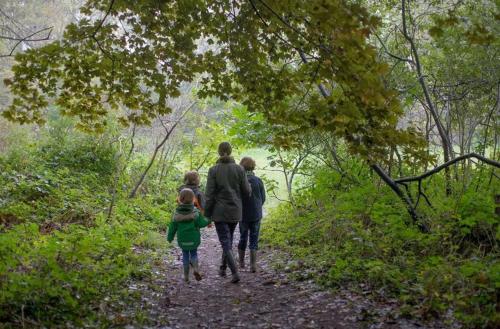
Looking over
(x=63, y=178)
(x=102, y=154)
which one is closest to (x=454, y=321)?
(x=63, y=178)

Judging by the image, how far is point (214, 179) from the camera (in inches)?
296

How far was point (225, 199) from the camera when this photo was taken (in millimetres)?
7457

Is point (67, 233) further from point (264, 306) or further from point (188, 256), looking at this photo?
point (264, 306)

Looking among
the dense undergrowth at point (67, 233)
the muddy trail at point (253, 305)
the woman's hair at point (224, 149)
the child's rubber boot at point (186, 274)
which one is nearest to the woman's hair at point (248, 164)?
the woman's hair at point (224, 149)

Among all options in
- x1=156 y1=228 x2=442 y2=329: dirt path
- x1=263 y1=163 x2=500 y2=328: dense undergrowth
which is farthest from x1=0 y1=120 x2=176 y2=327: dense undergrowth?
x1=263 y1=163 x2=500 y2=328: dense undergrowth

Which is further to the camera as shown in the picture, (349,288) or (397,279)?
(349,288)

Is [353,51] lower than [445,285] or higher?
higher

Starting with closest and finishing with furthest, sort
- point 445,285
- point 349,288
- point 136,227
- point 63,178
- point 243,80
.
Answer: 1. point 445,285
2. point 349,288
3. point 243,80
4. point 136,227
5. point 63,178

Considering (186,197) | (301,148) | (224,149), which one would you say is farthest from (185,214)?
(301,148)

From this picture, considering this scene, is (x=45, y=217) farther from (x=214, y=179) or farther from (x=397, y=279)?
(x=397, y=279)

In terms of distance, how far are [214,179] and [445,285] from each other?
3.74 meters

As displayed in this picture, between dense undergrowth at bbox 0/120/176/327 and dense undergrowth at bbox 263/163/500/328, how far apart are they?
10.1 ft

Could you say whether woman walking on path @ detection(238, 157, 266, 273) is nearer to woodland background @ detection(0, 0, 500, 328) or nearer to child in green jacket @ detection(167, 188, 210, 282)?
woodland background @ detection(0, 0, 500, 328)

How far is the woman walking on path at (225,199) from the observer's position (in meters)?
7.43
